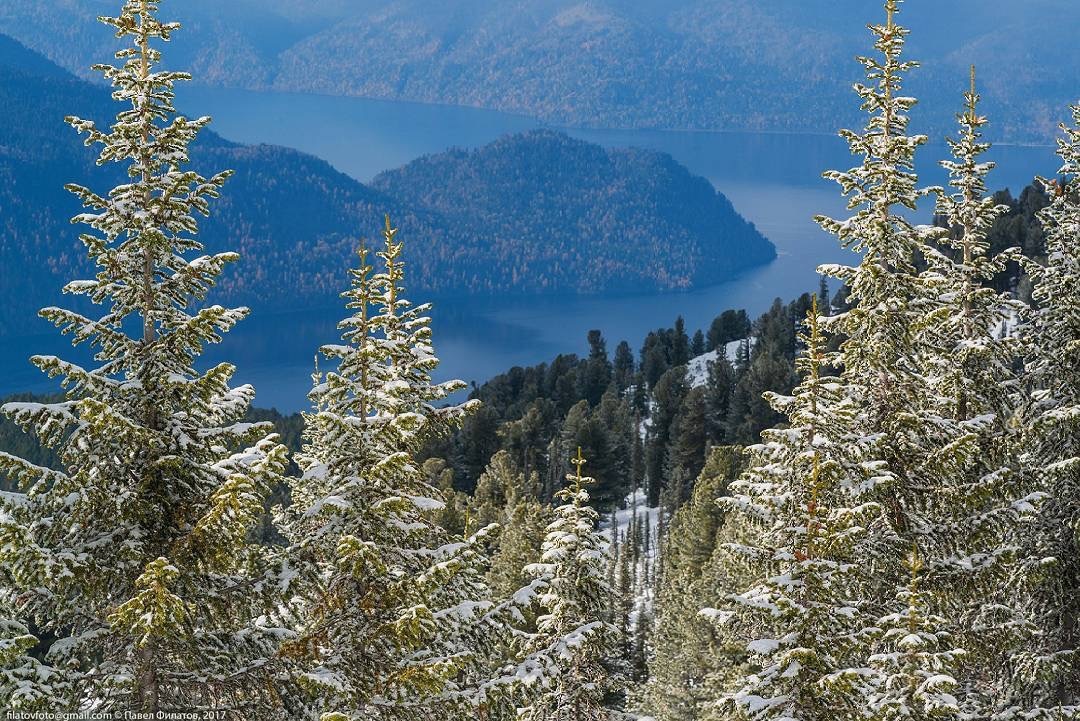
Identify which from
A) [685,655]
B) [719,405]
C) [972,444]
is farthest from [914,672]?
[719,405]

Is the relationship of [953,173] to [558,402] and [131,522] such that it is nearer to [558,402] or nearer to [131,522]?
[131,522]

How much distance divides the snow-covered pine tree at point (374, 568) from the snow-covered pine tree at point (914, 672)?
5.20 m

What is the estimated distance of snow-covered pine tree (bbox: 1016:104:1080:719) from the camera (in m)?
16.8

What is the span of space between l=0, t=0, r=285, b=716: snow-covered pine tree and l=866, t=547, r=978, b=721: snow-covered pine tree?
775 cm

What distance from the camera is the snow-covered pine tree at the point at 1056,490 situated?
16.8 m

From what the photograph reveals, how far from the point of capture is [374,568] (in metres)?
13.2

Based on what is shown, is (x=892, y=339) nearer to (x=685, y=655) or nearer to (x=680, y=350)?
(x=685, y=655)

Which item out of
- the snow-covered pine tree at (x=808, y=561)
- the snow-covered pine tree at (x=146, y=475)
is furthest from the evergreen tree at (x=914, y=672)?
the snow-covered pine tree at (x=146, y=475)

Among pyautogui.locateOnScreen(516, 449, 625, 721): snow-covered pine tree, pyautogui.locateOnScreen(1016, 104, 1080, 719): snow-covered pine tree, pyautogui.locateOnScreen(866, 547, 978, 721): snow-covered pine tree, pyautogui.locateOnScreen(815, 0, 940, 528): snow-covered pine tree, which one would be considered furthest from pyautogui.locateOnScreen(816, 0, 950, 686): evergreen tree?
pyautogui.locateOnScreen(516, 449, 625, 721): snow-covered pine tree

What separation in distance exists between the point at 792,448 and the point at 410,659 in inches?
236

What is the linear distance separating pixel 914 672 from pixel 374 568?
6.96m

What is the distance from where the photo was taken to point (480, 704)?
44.9 feet

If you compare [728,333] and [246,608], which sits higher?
[246,608]

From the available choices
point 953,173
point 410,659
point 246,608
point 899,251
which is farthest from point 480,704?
point 953,173
